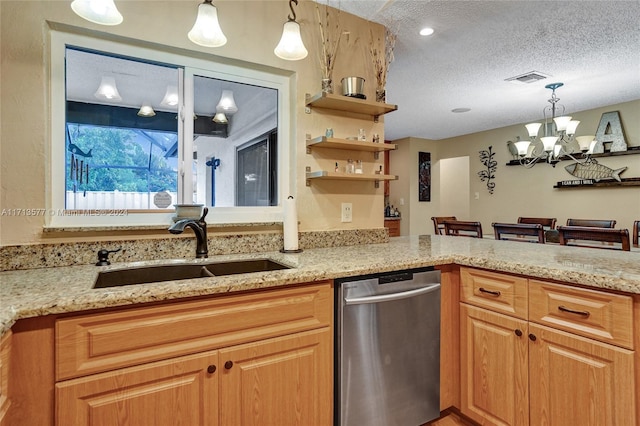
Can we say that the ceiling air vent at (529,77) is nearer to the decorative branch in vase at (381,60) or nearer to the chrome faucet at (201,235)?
the decorative branch in vase at (381,60)

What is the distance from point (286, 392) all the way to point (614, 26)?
3089mm

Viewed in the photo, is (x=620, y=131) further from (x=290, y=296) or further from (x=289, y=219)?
(x=290, y=296)

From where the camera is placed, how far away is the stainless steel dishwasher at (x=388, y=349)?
1.40 meters

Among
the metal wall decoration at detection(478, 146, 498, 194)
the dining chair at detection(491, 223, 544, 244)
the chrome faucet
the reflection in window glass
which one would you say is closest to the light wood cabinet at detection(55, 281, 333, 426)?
the chrome faucet

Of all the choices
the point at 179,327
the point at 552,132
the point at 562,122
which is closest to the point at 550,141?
the point at 562,122

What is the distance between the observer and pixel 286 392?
128 cm

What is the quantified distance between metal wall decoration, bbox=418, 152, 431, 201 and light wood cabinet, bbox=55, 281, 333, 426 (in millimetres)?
5290

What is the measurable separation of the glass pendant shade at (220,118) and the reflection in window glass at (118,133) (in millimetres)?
220

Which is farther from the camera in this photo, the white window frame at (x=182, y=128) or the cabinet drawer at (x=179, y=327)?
the white window frame at (x=182, y=128)

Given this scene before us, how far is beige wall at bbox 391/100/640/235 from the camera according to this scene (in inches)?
156

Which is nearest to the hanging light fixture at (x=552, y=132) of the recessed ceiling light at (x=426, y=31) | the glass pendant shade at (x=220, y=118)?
the recessed ceiling light at (x=426, y=31)

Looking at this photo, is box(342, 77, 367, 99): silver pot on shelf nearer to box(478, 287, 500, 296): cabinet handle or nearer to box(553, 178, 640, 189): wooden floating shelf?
box(478, 287, 500, 296): cabinet handle

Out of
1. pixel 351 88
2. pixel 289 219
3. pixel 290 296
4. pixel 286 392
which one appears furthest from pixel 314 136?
pixel 286 392

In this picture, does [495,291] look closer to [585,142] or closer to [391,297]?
[391,297]
